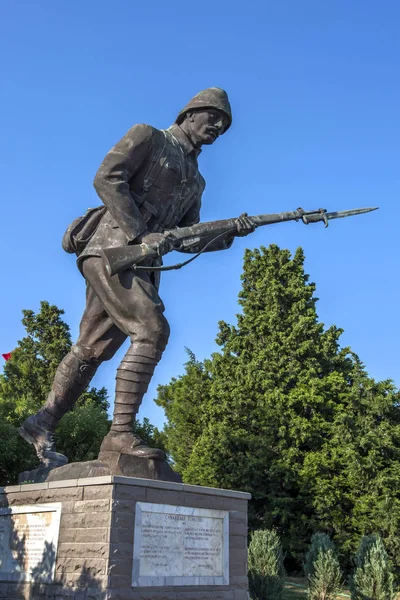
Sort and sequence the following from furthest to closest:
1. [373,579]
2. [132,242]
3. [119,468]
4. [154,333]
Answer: [373,579] → [132,242] → [154,333] → [119,468]

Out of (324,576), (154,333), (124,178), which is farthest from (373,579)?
(124,178)

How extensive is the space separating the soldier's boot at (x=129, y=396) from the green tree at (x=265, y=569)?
26.4 ft

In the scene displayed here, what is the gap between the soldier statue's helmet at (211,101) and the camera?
6.18m

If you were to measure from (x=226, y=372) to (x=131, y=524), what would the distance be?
735 inches

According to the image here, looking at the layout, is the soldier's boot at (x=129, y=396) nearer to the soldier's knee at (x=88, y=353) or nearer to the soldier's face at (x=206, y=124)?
the soldier's knee at (x=88, y=353)

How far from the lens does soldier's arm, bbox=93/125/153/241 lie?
18.8ft

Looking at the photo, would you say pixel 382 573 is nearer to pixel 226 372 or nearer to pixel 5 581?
pixel 5 581

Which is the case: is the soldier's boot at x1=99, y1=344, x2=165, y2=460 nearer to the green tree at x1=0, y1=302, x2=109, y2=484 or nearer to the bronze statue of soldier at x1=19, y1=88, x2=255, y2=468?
the bronze statue of soldier at x1=19, y1=88, x2=255, y2=468

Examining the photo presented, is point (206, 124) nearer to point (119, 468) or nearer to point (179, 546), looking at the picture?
point (119, 468)

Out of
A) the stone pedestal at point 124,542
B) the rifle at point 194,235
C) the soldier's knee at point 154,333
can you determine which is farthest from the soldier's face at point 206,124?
the stone pedestal at point 124,542

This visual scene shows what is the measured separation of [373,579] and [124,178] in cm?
1020

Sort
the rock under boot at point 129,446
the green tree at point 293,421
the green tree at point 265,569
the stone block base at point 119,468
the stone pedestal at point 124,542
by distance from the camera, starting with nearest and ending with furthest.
A: the stone pedestal at point 124,542 → the stone block base at point 119,468 → the rock under boot at point 129,446 → the green tree at point 265,569 → the green tree at point 293,421

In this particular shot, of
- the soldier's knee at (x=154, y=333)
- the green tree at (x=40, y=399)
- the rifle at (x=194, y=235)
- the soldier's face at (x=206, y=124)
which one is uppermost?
the green tree at (x=40, y=399)

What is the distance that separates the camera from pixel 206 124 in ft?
20.5
